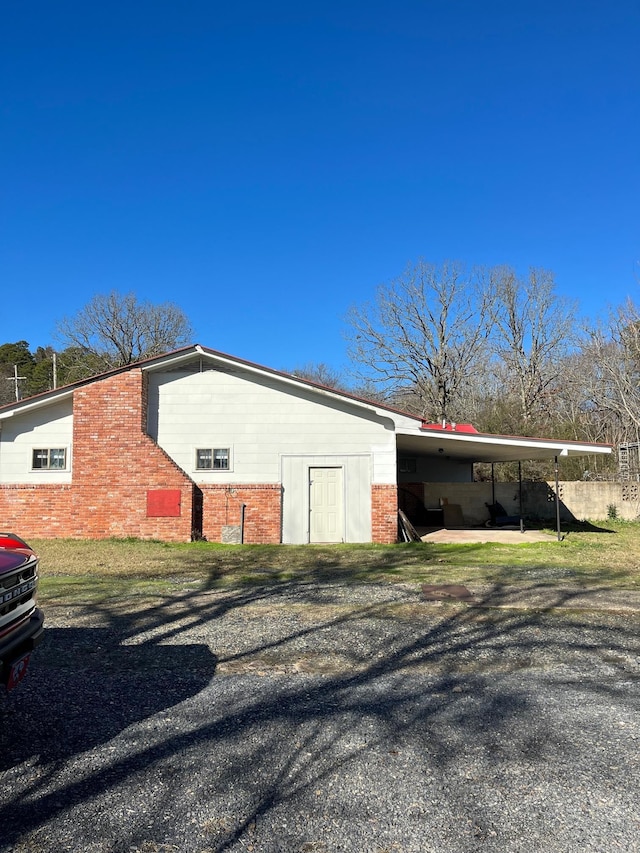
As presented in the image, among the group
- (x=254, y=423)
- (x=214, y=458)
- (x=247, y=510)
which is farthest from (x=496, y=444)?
(x=214, y=458)

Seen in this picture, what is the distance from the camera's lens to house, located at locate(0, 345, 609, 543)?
1559cm

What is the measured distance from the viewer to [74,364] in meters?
42.0

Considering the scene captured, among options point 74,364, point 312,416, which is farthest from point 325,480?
point 74,364

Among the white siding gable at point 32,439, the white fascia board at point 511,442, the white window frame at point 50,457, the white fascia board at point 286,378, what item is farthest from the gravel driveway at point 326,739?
the white siding gable at point 32,439

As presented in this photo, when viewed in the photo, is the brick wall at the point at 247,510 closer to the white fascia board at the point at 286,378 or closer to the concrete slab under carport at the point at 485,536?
→ the white fascia board at the point at 286,378

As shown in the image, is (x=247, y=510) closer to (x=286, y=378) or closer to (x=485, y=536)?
(x=286, y=378)

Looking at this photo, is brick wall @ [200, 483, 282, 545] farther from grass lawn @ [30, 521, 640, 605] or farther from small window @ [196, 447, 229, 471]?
grass lawn @ [30, 521, 640, 605]

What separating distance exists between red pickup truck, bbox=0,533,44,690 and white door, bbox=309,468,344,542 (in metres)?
11.5

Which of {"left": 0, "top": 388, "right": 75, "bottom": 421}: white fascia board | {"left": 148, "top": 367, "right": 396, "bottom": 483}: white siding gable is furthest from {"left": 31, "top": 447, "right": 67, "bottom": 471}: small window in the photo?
{"left": 148, "top": 367, "right": 396, "bottom": 483}: white siding gable

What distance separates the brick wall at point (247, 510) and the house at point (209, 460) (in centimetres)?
3

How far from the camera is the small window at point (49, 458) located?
16.2 m

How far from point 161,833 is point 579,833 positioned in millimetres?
1985

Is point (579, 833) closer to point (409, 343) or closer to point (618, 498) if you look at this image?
point (618, 498)

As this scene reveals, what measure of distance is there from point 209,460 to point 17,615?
12067 mm
